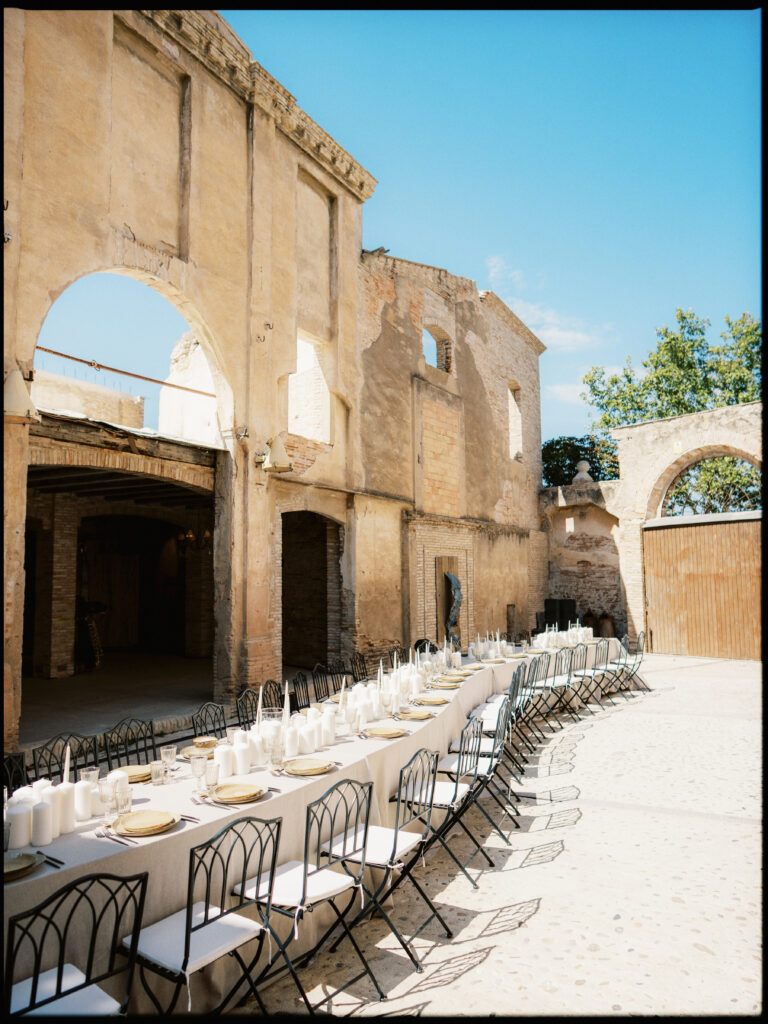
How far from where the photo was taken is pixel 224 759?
14.2ft

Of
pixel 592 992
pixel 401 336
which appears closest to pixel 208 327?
pixel 401 336

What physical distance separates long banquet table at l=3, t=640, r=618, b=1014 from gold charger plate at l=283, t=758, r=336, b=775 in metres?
0.05

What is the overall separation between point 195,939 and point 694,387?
27.1 metres

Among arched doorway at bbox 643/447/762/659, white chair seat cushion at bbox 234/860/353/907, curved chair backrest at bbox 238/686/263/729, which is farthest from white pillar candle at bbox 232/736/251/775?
arched doorway at bbox 643/447/762/659

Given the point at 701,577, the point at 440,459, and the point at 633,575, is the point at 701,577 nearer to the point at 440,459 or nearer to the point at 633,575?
the point at 633,575

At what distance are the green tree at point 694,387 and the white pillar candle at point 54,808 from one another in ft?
80.1

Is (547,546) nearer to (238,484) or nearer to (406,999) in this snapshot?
(238,484)

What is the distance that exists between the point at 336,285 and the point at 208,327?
3.52 m

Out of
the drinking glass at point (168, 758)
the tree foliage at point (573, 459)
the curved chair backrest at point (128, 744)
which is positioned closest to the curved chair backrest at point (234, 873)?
the drinking glass at point (168, 758)

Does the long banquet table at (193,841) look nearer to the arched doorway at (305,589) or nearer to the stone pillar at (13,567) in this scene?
the stone pillar at (13,567)

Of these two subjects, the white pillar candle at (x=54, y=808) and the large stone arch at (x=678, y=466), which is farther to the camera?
the large stone arch at (x=678, y=466)

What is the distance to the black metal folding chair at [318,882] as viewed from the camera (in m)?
3.44

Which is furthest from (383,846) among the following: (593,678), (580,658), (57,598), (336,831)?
(57,598)

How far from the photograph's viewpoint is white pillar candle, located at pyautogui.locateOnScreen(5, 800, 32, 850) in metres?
3.23
